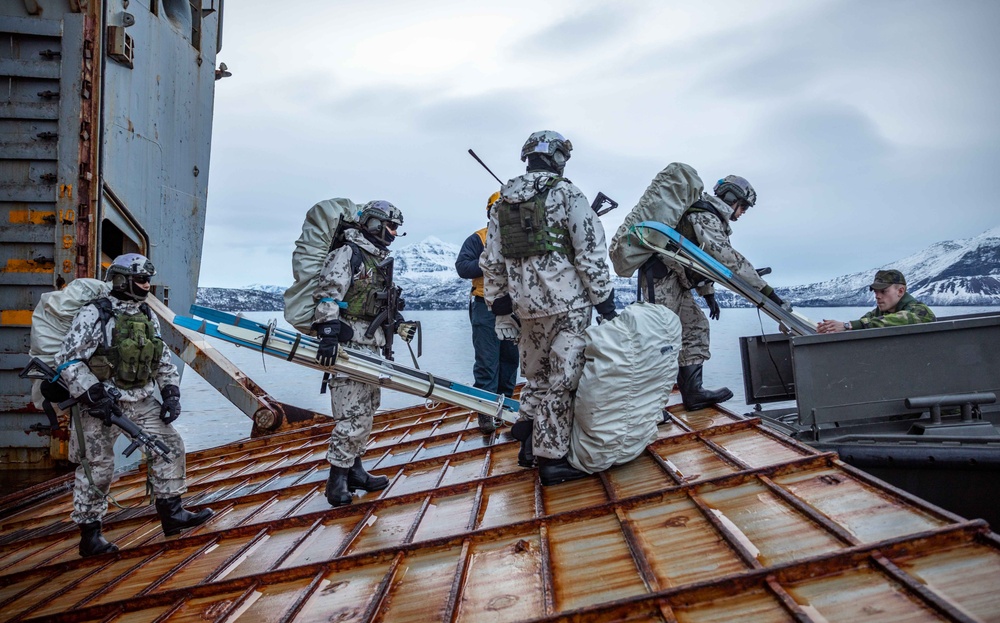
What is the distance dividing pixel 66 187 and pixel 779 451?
749 centimetres

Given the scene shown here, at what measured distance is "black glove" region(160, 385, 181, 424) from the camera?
14.8ft

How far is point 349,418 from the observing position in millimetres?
4527

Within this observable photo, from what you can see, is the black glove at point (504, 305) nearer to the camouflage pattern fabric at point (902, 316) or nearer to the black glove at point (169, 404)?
the black glove at point (169, 404)

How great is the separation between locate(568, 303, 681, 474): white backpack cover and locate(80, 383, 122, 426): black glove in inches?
115

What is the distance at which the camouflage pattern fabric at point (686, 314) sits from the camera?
490 cm

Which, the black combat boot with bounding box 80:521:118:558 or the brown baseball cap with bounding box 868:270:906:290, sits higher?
the brown baseball cap with bounding box 868:270:906:290

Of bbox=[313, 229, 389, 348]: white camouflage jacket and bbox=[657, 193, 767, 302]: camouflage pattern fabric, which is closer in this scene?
bbox=[313, 229, 389, 348]: white camouflage jacket

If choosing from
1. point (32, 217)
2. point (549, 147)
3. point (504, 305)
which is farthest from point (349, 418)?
point (32, 217)

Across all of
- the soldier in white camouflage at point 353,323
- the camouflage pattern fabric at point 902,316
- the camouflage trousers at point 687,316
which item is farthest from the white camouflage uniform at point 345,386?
the camouflage pattern fabric at point 902,316

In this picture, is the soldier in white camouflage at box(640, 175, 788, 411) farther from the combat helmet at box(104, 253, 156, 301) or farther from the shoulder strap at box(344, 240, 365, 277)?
the combat helmet at box(104, 253, 156, 301)

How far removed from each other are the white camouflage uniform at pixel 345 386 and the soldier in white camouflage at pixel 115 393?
109cm

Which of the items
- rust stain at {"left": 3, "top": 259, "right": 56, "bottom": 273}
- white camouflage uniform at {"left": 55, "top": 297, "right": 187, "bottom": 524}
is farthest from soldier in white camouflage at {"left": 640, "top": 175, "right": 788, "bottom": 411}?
rust stain at {"left": 3, "top": 259, "right": 56, "bottom": 273}

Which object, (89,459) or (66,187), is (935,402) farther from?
(66,187)

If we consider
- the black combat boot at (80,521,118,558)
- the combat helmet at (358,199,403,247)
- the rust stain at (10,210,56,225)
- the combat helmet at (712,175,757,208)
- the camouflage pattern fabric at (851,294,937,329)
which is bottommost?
the black combat boot at (80,521,118,558)
